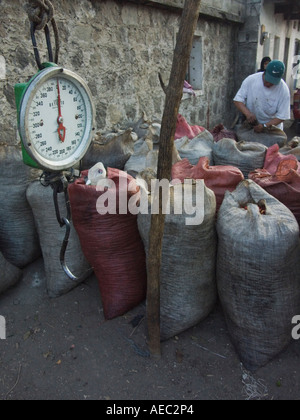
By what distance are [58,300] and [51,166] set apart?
1262 mm

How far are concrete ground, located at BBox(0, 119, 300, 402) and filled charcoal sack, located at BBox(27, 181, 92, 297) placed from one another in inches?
7.5

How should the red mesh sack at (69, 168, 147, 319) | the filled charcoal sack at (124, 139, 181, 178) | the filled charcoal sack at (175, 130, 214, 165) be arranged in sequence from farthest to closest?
the filled charcoal sack at (175, 130, 214, 165) → the filled charcoal sack at (124, 139, 181, 178) → the red mesh sack at (69, 168, 147, 319)

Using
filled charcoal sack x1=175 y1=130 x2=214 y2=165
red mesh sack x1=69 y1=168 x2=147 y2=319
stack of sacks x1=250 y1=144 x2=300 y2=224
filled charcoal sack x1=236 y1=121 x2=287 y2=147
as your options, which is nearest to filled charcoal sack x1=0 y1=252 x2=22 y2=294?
red mesh sack x1=69 y1=168 x2=147 y2=319

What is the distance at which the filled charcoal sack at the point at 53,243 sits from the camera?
2.56 meters

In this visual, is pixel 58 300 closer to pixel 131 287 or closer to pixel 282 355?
pixel 131 287

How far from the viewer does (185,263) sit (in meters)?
2.14

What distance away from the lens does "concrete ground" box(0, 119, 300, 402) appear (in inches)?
77.4

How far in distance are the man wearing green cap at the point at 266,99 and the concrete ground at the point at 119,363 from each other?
2.75 meters

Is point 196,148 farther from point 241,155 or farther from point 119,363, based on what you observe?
point 119,363

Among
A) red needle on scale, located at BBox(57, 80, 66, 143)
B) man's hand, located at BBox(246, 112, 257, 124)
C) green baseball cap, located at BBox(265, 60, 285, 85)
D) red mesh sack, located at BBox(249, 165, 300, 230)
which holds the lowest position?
red mesh sack, located at BBox(249, 165, 300, 230)

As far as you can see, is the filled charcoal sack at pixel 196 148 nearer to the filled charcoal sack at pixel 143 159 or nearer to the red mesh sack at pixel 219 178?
the filled charcoal sack at pixel 143 159

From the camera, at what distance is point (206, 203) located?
2121 mm

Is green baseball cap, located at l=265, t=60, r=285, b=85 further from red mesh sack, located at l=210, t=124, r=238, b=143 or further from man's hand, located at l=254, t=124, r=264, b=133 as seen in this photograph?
red mesh sack, located at l=210, t=124, r=238, b=143

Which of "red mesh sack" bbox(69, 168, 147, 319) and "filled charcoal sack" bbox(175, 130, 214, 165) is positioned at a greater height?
"filled charcoal sack" bbox(175, 130, 214, 165)
